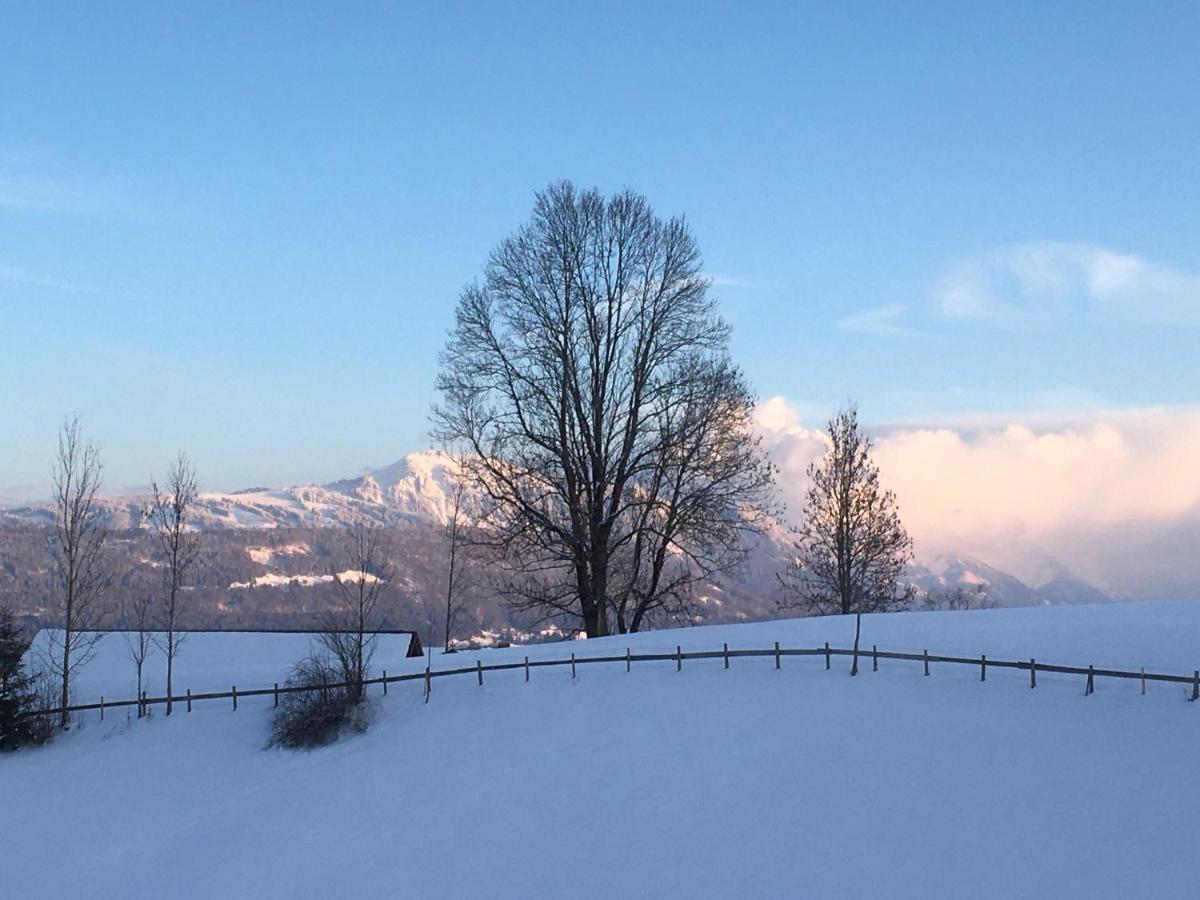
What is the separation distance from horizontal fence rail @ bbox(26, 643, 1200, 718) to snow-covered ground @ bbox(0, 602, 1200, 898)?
36 cm

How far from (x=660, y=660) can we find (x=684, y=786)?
806 cm

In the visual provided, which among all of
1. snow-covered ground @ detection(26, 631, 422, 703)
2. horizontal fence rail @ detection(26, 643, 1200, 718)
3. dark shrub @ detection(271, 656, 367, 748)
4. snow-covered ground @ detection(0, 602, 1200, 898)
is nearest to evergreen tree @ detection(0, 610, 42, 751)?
horizontal fence rail @ detection(26, 643, 1200, 718)

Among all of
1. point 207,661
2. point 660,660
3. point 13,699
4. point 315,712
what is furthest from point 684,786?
point 207,661

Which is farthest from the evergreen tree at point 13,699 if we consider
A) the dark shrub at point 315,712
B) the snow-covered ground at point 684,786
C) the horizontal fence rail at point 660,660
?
the dark shrub at point 315,712

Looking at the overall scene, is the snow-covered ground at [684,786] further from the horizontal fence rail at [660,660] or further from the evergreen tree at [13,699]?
the evergreen tree at [13,699]

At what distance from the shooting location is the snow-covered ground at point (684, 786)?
21859 millimetres

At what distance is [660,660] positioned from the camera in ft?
111

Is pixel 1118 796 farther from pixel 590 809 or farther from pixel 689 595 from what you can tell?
pixel 689 595

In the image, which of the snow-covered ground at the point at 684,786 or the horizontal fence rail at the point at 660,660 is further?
the horizontal fence rail at the point at 660,660

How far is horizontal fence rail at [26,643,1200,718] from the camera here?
91.4ft

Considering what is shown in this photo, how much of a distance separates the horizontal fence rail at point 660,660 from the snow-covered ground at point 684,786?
36cm

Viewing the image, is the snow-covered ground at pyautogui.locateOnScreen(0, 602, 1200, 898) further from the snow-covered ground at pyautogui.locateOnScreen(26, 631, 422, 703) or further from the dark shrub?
the snow-covered ground at pyautogui.locateOnScreen(26, 631, 422, 703)

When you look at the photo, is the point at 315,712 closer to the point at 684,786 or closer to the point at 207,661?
the point at 684,786

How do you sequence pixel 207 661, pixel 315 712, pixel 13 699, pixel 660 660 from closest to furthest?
1. pixel 315 712
2. pixel 660 660
3. pixel 13 699
4. pixel 207 661
